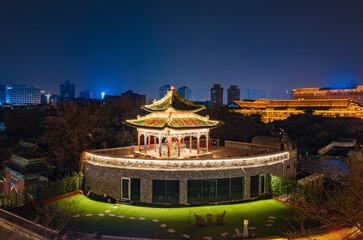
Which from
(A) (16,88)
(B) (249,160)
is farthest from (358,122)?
(A) (16,88)

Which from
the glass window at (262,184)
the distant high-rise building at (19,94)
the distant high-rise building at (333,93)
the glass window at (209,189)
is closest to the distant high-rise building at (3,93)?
the distant high-rise building at (19,94)

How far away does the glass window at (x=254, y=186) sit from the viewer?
845 inches

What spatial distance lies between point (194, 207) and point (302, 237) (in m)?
7.99

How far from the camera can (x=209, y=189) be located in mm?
20453

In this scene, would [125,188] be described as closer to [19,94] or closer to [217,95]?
[217,95]

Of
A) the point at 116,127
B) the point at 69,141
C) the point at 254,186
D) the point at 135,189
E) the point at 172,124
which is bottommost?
the point at 135,189

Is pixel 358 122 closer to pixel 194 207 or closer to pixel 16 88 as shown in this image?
pixel 194 207

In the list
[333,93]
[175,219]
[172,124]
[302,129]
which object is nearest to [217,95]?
[333,93]

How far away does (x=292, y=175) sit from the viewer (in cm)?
2519

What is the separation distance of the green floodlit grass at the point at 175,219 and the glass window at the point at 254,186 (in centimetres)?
74

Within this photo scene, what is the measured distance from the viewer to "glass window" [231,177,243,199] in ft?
68.4

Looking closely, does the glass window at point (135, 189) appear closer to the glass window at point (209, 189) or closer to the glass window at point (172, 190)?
the glass window at point (172, 190)

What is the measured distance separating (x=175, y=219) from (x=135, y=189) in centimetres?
438

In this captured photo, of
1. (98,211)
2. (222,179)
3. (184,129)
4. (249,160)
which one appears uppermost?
(184,129)
